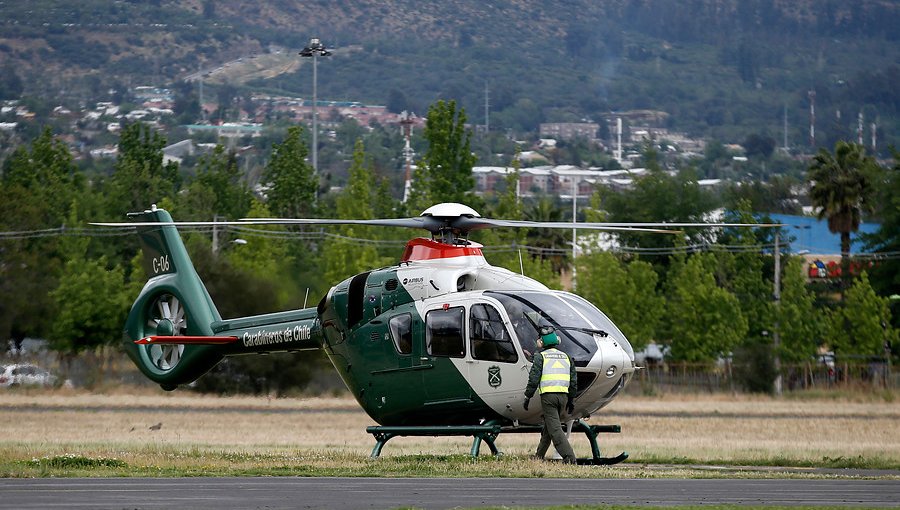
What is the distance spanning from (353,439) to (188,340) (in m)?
4.83

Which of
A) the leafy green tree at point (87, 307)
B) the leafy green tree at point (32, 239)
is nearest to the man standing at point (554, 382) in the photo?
the leafy green tree at point (32, 239)

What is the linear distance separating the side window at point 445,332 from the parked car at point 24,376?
2944 cm

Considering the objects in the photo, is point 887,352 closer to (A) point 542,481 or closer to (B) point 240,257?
(B) point 240,257

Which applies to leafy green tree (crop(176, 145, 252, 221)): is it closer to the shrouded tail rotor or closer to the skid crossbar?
the shrouded tail rotor

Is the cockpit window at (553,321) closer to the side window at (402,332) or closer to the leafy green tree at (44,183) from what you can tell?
the side window at (402,332)

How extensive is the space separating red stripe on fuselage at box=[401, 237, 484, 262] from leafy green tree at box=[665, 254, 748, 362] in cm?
3722

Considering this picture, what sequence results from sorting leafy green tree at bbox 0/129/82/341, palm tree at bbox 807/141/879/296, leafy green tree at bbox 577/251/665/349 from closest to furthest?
leafy green tree at bbox 0/129/82/341, leafy green tree at bbox 577/251/665/349, palm tree at bbox 807/141/879/296

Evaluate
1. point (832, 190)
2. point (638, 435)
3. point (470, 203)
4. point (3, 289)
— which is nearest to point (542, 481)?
point (638, 435)

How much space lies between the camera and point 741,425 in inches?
1342

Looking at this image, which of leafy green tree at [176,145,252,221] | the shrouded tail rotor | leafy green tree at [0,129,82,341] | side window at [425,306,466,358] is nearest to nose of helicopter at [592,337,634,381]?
side window at [425,306,466,358]

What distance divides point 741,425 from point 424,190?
107 feet

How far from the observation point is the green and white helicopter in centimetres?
2025

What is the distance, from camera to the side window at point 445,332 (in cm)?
2083

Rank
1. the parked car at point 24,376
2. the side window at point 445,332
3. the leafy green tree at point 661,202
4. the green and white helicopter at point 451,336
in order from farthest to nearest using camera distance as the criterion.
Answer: the leafy green tree at point 661,202, the parked car at point 24,376, the side window at point 445,332, the green and white helicopter at point 451,336
